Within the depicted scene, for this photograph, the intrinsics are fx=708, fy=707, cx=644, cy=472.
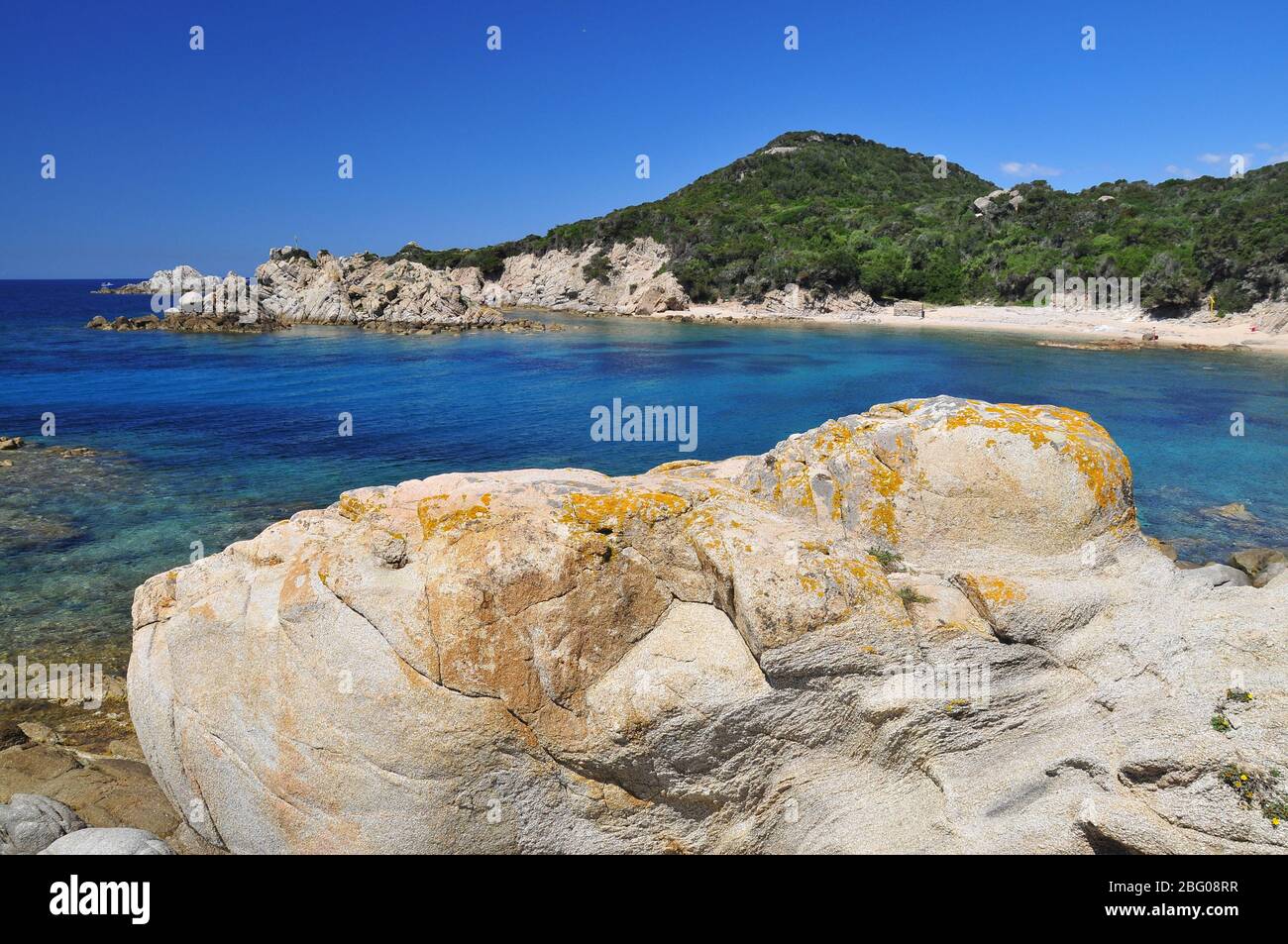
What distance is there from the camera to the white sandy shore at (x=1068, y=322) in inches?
2483

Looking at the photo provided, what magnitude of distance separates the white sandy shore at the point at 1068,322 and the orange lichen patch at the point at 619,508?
71546 mm

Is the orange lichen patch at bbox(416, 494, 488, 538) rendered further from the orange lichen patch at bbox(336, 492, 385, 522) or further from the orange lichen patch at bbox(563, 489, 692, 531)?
the orange lichen patch at bbox(563, 489, 692, 531)

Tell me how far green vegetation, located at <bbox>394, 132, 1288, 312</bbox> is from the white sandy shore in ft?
7.25

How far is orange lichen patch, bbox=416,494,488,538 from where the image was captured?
310 inches

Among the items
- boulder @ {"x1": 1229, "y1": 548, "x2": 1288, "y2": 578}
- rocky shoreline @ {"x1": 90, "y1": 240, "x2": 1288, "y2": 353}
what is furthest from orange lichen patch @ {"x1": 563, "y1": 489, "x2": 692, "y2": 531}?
rocky shoreline @ {"x1": 90, "y1": 240, "x2": 1288, "y2": 353}

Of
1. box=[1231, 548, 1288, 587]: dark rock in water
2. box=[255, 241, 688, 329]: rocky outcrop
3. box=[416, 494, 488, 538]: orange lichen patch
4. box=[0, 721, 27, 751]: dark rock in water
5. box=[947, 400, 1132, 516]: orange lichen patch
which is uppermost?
box=[255, 241, 688, 329]: rocky outcrop

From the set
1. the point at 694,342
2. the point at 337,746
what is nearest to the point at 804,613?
the point at 337,746

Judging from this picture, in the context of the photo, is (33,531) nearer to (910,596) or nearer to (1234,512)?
(910,596)

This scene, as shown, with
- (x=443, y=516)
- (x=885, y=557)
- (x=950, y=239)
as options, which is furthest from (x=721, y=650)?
(x=950, y=239)

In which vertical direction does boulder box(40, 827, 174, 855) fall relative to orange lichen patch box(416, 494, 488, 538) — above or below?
below

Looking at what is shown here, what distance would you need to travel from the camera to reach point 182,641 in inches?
336

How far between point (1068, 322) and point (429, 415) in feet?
233
